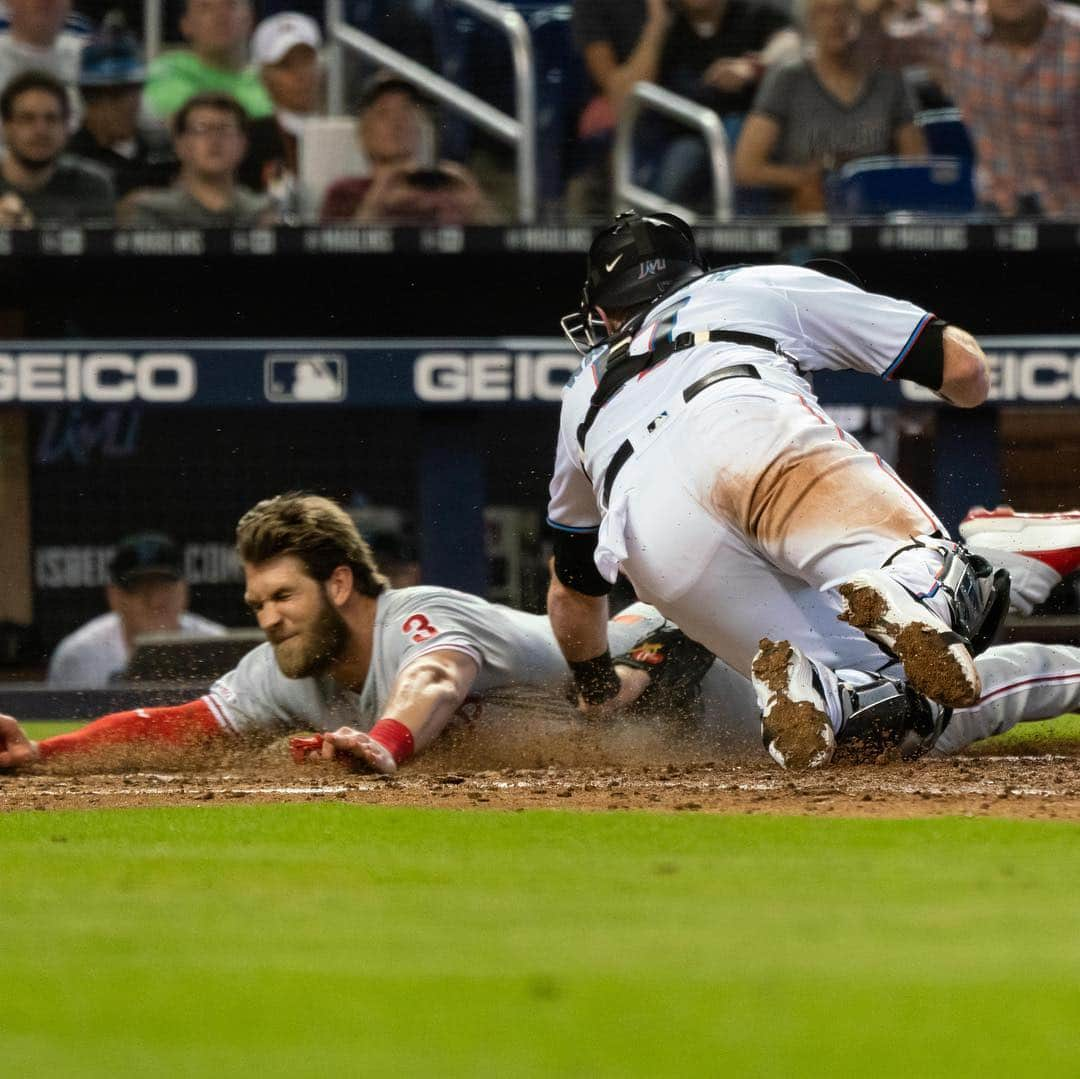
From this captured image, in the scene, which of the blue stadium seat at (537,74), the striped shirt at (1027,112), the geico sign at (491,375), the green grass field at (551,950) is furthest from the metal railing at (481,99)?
the green grass field at (551,950)

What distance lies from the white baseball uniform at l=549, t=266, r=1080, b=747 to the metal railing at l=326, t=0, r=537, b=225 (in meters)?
4.76

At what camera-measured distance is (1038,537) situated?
5.27 m

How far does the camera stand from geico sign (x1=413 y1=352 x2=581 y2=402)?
9156mm

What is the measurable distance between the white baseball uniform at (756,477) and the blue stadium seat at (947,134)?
5237 millimetres

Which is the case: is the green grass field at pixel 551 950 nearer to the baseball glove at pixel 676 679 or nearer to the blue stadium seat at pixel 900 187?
the baseball glove at pixel 676 679

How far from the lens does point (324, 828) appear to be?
3.88 m

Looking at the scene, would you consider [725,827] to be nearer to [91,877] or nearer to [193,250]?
[91,877]

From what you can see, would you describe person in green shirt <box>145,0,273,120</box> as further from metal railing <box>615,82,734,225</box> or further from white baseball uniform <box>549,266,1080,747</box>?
white baseball uniform <box>549,266,1080,747</box>

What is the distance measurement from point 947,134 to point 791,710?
21.5ft

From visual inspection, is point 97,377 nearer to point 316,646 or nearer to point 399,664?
point 316,646

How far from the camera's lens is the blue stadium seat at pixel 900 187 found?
9773 mm

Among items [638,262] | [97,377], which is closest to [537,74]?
[97,377]

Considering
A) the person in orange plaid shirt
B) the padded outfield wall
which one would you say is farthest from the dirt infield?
the person in orange plaid shirt

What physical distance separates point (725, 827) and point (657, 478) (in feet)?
4.01
